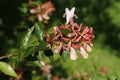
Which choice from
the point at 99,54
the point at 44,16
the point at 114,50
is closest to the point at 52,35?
the point at 44,16

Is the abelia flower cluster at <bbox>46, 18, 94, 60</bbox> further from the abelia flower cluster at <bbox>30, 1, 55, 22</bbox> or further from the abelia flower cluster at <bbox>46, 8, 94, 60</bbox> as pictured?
the abelia flower cluster at <bbox>30, 1, 55, 22</bbox>

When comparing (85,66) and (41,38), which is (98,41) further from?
(41,38)

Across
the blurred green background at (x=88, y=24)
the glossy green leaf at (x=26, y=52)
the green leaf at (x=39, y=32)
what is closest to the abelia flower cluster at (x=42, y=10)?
the blurred green background at (x=88, y=24)

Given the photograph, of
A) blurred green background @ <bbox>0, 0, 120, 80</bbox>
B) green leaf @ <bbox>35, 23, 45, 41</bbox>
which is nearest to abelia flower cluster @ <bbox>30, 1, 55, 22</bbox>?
blurred green background @ <bbox>0, 0, 120, 80</bbox>

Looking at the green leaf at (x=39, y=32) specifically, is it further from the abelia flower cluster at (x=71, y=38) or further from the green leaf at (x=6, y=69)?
the green leaf at (x=6, y=69)

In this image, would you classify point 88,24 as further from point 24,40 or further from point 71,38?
point 71,38

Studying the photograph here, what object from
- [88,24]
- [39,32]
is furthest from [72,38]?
[88,24]
